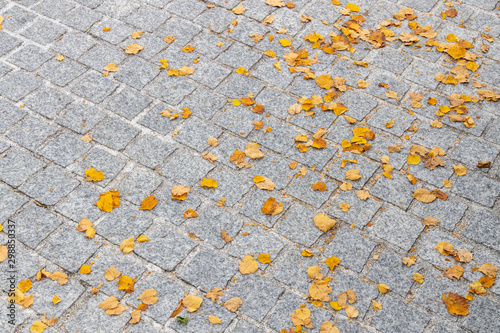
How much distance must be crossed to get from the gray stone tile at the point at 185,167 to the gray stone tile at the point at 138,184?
0.09m

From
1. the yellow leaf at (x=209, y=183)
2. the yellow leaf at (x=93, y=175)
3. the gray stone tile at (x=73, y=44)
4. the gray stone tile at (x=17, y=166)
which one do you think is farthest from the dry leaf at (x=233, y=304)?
the gray stone tile at (x=73, y=44)

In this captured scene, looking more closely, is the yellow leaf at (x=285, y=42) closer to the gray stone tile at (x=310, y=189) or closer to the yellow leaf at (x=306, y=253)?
the gray stone tile at (x=310, y=189)

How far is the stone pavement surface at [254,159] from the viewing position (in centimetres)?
309

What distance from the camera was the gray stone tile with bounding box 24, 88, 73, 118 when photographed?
406cm

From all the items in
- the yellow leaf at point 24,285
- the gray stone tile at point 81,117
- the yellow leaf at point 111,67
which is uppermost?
the yellow leaf at point 111,67

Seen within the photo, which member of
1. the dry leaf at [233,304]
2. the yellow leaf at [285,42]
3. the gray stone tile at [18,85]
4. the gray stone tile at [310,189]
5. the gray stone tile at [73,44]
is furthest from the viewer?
the yellow leaf at [285,42]

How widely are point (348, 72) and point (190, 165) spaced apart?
5.50 ft

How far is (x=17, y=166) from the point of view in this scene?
12.1 ft

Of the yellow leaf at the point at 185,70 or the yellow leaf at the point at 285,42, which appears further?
the yellow leaf at the point at 285,42

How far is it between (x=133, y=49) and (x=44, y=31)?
2.97ft

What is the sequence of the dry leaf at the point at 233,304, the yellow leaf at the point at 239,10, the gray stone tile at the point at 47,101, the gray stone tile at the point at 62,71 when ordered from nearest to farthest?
the dry leaf at the point at 233,304 → the gray stone tile at the point at 47,101 → the gray stone tile at the point at 62,71 → the yellow leaf at the point at 239,10

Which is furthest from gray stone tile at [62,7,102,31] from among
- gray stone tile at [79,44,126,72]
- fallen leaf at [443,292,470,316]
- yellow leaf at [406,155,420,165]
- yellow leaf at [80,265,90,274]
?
fallen leaf at [443,292,470,316]

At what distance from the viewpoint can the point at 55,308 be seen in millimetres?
3006

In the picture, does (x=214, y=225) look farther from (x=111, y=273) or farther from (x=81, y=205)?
(x=81, y=205)
